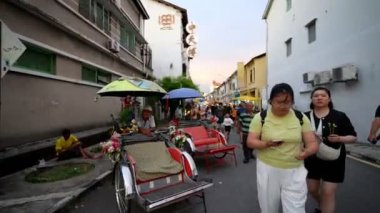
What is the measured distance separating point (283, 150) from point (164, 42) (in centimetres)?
3526

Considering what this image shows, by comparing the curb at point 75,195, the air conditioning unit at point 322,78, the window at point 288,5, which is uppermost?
the window at point 288,5

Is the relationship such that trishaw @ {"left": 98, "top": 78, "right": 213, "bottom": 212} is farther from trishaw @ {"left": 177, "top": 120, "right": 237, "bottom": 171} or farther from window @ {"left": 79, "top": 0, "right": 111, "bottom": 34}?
window @ {"left": 79, "top": 0, "right": 111, "bottom": 34}

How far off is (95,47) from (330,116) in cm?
1146

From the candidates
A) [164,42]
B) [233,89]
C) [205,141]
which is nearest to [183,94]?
[205,141]

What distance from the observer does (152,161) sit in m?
5.27

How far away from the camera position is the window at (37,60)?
8115 mm

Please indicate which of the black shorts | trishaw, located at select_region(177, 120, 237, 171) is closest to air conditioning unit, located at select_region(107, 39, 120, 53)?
trishaw, located at select_region(177, 120, 237, 171)

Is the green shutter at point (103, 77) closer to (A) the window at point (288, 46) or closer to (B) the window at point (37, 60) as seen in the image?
(B) the window at point (37, 60)

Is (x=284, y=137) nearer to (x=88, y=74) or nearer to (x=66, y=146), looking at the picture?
(x=66, y=146)

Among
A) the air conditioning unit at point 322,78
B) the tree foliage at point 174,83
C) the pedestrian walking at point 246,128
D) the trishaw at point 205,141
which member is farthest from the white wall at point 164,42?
the pedestrian walking at point 246,128

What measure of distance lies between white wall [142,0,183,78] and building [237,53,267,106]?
9.06 meters

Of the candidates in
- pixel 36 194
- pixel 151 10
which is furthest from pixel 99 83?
pixel 151 10

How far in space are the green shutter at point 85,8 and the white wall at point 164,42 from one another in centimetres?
2379

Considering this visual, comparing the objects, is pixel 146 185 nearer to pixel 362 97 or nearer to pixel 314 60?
pixel 362 97
